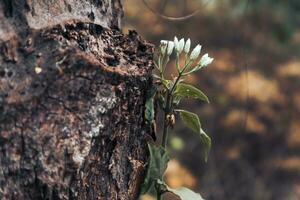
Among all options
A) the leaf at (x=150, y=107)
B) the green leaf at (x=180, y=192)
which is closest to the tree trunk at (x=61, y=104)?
the leaf at (x=150, y=107)

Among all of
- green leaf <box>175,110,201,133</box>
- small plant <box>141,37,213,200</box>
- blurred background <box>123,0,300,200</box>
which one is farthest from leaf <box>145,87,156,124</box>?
blurred background <box>123,0,300,200</box>

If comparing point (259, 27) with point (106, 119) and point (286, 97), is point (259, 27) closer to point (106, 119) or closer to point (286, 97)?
point (286, 97)

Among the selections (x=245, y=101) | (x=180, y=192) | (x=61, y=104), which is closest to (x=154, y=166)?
(x=180, y=192)

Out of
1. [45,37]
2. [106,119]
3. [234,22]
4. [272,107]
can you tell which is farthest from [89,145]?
[272,107]

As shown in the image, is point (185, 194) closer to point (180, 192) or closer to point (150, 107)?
point (180, 192)

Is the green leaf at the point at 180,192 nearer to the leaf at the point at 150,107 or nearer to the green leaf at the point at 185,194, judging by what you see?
the green leaf at the point at 185,194

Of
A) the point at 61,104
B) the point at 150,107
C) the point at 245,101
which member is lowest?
the point at 61,104
